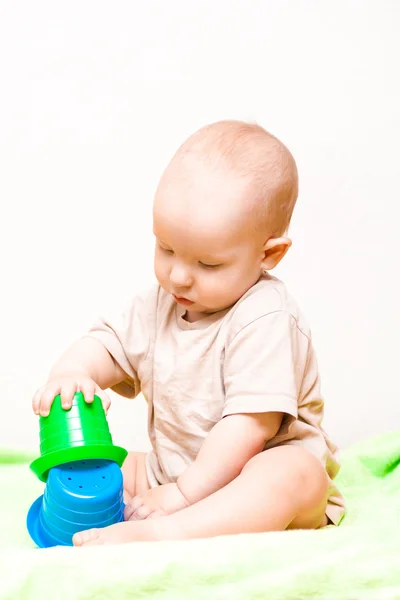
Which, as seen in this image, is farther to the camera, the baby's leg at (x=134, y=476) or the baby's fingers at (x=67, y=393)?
the baby's leg at (x=134, y=476)

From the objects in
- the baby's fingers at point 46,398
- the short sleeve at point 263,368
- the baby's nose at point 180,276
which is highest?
the baby's nose at point 180,276

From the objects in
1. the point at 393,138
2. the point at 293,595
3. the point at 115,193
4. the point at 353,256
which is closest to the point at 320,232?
the point at 353,256

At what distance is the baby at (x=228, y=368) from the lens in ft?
3.77

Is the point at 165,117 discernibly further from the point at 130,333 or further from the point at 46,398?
the point at 46,398

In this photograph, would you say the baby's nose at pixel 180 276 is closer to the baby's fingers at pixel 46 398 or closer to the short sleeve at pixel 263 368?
the short sleeve at pixel 263 368

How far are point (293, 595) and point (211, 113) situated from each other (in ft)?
5.10

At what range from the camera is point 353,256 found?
2.19 metres

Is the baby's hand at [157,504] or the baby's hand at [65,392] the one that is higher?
the baby's hand at [65,392]

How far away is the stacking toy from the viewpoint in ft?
3.64

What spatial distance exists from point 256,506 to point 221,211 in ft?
1.21

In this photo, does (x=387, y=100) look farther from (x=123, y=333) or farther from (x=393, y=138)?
(x=123, y=333)

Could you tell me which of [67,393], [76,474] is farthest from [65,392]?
[76,474]

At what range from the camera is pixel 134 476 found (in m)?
1.37

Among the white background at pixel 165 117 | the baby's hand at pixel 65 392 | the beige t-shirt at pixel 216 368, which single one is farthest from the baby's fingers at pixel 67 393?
the white background at pixel 165 117
